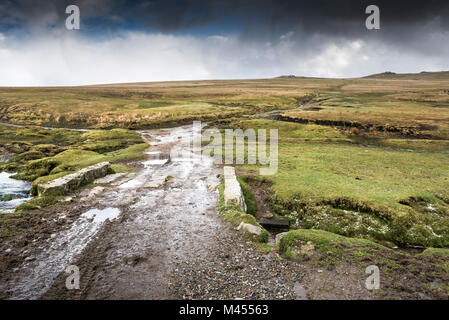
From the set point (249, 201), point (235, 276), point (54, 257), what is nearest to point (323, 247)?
point (235, 276)

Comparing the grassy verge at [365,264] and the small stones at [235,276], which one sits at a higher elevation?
the grassy verge at [365,264]

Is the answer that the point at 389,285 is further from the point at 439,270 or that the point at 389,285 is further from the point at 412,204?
the point at 412,204

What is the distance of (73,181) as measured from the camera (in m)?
24.3

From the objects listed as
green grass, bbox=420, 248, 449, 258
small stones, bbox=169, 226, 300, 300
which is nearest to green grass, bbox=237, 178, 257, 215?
small stones, bbox=169, 226, 300, 300

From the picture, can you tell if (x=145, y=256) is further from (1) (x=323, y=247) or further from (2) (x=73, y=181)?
(2) (x=73, y=181)

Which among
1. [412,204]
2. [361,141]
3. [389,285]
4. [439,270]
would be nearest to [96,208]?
[389,285]

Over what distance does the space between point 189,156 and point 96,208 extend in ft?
71.6

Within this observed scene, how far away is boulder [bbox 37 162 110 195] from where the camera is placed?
73.0 feet

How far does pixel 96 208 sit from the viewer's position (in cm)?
1997

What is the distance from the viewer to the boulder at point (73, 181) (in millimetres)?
22258

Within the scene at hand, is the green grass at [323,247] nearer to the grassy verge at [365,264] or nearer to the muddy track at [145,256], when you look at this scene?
the grassy verge at [365,264]

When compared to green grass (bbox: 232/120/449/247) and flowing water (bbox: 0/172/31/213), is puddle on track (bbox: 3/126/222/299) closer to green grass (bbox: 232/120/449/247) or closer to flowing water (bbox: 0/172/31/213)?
flowing water (bbox: 0/172/31/213)

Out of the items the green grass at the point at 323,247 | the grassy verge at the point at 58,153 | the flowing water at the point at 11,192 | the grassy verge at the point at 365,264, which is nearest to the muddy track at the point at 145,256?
the green grass at the point at 323,247

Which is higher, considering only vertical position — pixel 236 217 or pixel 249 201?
pixel 236 217
